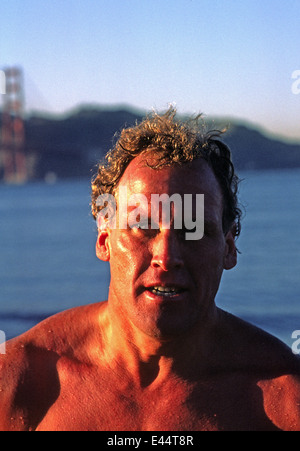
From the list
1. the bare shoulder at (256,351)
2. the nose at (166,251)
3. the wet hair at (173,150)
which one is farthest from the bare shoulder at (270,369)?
the nose at (166,251)

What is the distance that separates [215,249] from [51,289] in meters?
10.5

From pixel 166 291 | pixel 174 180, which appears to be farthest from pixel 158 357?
pixel 174 180

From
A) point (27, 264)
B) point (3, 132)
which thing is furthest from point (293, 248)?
point (3, 132)

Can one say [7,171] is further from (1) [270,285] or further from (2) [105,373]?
(2) [105,373]

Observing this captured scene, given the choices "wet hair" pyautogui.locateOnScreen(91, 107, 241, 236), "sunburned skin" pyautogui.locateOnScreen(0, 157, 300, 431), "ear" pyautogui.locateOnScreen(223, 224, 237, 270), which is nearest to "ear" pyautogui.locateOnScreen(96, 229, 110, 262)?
"sunburned skin" pyautogui.locateOnScreen(0, 157, 300, 431)

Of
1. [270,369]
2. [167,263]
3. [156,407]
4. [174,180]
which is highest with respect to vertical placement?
[174,180]

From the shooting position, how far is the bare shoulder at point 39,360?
262 centimetres

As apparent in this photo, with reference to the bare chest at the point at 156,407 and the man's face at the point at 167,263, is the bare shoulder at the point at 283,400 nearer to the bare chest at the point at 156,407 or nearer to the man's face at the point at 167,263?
the bare chest at the point at 156,407

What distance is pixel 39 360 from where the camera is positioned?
2.71 meters

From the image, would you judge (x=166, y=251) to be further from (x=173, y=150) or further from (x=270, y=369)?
(x=270, y=369)

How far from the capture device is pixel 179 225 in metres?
2.33

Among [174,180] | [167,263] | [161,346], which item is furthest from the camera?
[161,346]

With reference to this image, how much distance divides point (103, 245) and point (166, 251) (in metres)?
0.46

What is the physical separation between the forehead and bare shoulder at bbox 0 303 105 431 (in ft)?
2.12
